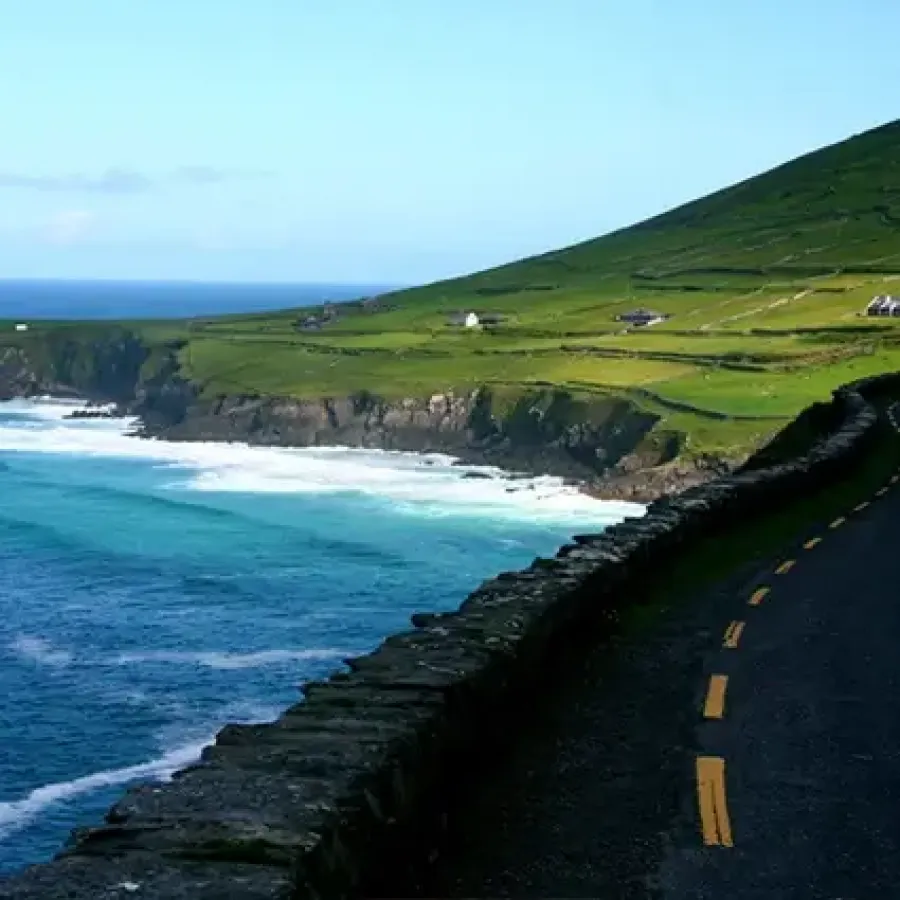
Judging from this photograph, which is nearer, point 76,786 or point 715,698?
point 715,698

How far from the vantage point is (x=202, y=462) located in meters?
119

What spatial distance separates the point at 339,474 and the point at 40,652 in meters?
59.5

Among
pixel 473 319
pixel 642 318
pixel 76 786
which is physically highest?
pixel 473 319

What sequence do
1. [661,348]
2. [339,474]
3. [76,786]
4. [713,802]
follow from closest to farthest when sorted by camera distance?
[713,802], [76,786], [339,474], [661,348]

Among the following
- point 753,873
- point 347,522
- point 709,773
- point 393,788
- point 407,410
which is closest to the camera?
point 393,788

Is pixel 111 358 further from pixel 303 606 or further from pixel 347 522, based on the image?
pixel 303 606

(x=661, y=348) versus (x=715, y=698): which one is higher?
(x=661, y=348)

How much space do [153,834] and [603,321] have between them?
16075 centimetres

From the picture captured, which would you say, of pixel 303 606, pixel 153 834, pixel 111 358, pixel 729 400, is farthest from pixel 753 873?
pixel 111 358

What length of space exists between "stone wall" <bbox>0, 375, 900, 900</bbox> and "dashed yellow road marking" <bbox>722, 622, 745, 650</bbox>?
2294 millimetres

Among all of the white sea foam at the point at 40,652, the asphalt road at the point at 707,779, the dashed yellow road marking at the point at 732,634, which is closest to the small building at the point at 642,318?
the white sea foam at the point at 40,652

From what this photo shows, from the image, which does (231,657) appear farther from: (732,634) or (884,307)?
(884,307)

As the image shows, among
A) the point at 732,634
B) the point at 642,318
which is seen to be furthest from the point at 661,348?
the point at 732,634

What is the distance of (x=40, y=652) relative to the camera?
52312 mm
